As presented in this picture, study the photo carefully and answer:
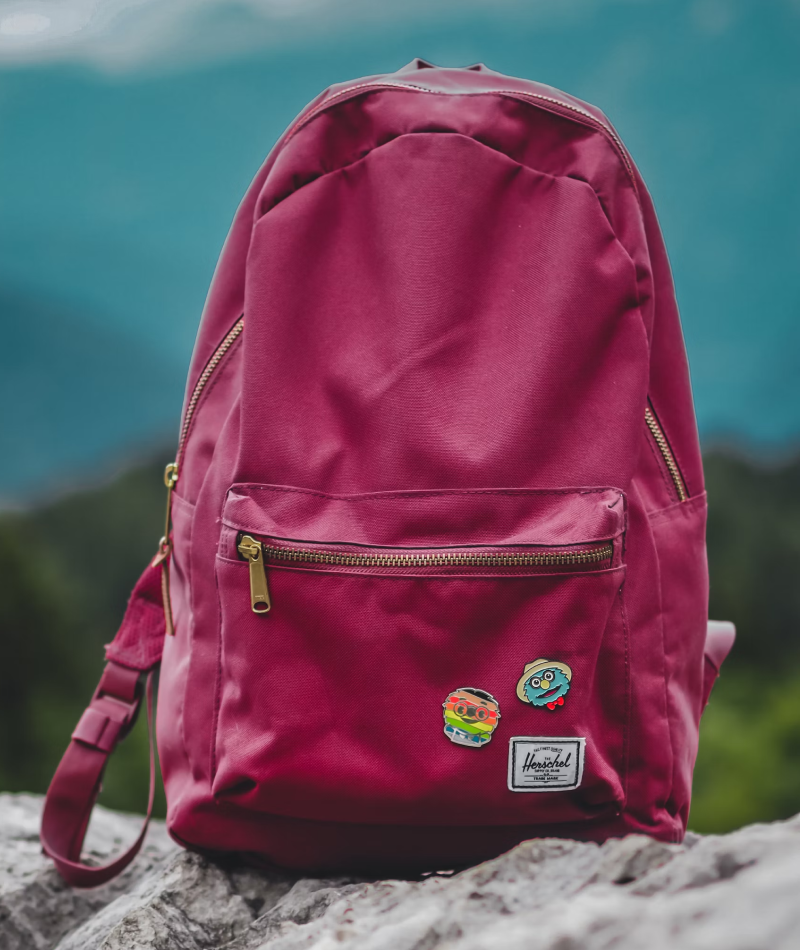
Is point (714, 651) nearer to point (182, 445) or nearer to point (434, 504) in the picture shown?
point (434, 504)

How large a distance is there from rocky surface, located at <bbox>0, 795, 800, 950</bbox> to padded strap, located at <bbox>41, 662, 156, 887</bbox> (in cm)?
4

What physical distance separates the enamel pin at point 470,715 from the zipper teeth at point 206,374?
405 millimetres

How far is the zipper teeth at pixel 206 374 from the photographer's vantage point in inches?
36.2

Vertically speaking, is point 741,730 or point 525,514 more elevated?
point 525,514

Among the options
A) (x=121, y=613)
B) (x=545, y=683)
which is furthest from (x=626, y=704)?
(x=121, y=613)

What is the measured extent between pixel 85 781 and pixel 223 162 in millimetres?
4112

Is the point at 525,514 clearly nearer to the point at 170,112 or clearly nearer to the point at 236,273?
the point at 236,273

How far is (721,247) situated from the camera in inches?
176

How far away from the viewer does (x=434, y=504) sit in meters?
0.79

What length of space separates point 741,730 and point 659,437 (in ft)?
9.83

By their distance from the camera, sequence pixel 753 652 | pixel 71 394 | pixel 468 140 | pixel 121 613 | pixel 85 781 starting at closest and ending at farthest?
pixel 468 140 < pixel 85 781 < pixel 753 652 < pixel 121 613 < pixel 71 394

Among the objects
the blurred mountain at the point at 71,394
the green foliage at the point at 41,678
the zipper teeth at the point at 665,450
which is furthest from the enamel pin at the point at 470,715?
the blurred mountain at the point at 71,394

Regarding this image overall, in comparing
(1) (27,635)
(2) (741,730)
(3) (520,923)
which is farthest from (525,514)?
(2) (741,730)

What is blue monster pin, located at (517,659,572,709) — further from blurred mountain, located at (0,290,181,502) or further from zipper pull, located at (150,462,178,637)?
blurred mountain, located at (0,290,181,502)
